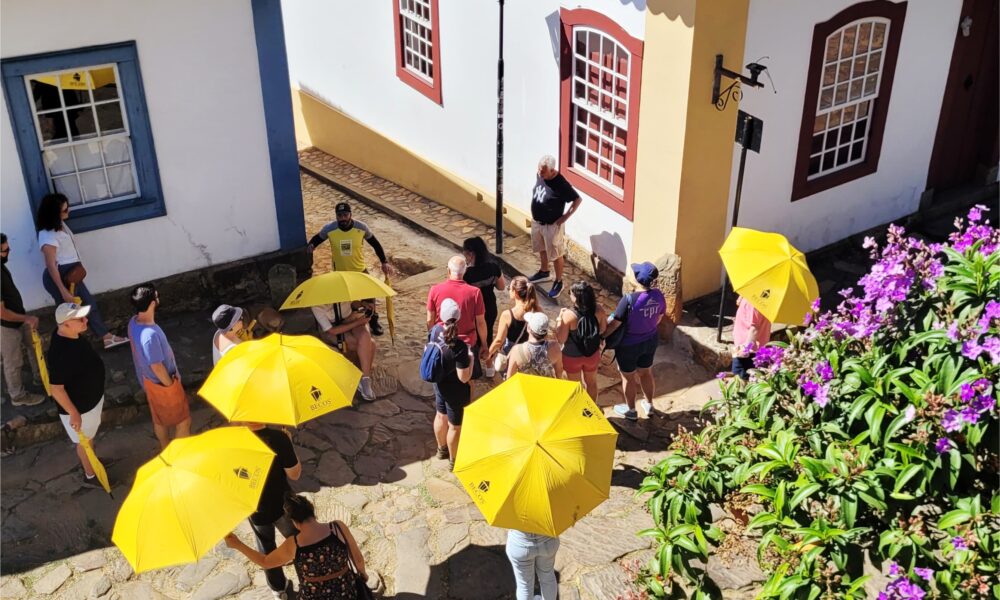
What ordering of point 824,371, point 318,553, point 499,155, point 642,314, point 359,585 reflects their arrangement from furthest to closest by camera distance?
Answer: point 499,155, point 642,314, point 359,585, point 318,553, point 824,371

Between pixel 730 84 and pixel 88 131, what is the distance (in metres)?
6.25

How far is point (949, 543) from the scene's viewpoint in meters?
4.33

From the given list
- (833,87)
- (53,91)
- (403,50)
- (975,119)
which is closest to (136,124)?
(53,91)

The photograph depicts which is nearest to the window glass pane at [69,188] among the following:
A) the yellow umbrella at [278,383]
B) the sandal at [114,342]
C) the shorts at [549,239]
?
the sandal at [114,342]

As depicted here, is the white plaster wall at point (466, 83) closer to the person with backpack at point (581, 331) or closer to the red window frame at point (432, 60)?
the red window frame at point (432, 60)

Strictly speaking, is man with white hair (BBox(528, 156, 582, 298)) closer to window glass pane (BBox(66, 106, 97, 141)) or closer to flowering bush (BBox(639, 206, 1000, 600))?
window glass pane (BBox(66, 106, 97, 141))

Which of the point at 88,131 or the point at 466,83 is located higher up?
the point at 88,131

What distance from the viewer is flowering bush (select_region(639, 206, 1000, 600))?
4258 millimetres

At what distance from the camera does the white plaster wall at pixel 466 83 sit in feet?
38.6

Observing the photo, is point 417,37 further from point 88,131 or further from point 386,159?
point 88,131

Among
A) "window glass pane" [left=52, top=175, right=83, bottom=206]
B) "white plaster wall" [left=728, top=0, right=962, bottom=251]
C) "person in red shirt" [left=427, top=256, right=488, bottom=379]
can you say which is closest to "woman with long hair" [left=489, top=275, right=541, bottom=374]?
"person in red shirt" [left=427, top=256, right=488, bottom=379]

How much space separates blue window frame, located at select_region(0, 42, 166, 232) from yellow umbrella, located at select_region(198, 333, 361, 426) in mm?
3162

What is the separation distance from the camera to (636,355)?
30.2ft

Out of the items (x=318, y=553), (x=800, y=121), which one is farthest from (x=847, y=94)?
(x=318, y=553)
